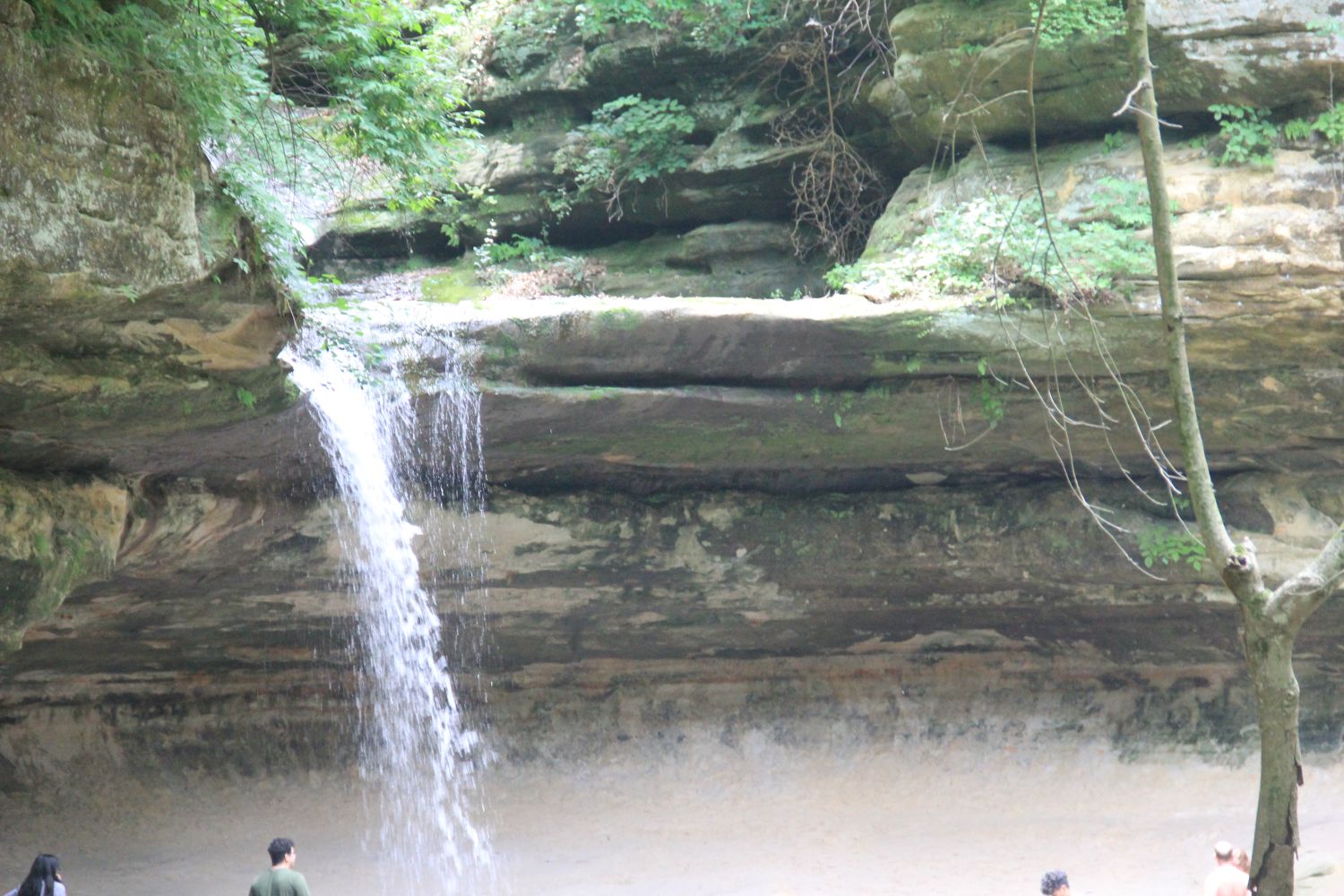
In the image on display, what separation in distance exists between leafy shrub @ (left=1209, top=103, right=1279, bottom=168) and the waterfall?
498cm

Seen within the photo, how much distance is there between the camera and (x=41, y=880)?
19.5 ft

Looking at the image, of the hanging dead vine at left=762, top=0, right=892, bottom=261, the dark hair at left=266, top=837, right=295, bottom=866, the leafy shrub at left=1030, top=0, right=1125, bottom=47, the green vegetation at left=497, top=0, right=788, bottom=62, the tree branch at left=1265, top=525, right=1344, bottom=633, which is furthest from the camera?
the green vegetation at left=497, top=0, right=788, bottom=62

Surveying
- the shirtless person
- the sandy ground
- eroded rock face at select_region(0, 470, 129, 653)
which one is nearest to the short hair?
the shirtless person

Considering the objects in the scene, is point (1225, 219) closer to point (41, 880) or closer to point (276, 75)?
point (276, 75)

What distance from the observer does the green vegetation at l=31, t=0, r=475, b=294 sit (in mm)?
4742

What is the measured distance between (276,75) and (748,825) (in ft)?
21.3

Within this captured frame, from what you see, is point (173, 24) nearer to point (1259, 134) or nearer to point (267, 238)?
point (267, 238)

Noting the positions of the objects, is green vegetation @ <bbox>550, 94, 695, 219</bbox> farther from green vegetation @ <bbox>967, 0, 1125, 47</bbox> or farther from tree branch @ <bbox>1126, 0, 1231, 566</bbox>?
tree branch @ <bbox>1126, 0, 1231, 566</bbox>

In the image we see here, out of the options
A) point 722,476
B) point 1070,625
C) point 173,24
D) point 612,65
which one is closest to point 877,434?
point 722,476

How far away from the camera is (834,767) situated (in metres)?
9.65

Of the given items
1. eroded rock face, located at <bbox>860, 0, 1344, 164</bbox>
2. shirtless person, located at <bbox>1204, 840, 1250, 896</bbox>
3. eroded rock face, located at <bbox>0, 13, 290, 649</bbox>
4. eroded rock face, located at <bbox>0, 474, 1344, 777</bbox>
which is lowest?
shirtless person, located at <bbox>1204, 840, 1250, 896</bbox>

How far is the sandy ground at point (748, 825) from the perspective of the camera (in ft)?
28.2

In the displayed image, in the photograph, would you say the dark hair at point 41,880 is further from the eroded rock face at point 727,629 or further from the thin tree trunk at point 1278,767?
the thin tree trunk at point 1278,767

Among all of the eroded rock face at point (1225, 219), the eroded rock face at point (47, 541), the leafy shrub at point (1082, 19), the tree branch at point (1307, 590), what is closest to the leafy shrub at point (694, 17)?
the leafy shrub at point (1082, 19)
